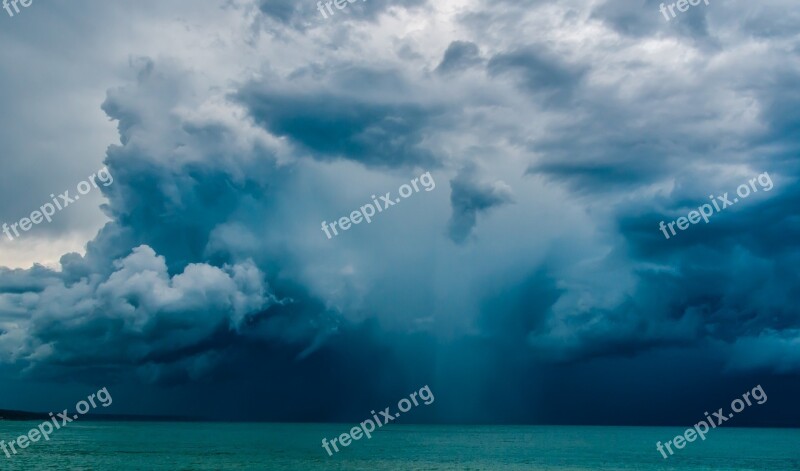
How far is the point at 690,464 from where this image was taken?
129 metres

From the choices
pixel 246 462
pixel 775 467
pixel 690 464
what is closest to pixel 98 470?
pixel 246 462

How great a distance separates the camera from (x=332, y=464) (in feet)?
384

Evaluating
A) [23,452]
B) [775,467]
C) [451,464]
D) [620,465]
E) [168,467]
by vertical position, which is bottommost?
[775,467]

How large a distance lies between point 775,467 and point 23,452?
142157 millimetres

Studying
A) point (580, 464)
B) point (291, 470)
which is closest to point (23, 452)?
point (291, 470)

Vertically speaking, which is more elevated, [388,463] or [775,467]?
[388,463]

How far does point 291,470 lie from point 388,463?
2116cm

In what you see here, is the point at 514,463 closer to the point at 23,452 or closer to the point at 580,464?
the point at 580,464

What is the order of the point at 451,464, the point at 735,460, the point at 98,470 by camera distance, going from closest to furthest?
the point at 98,470
the point at 451,464
the point at 735,460

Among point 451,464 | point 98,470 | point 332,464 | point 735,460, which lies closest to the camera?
point 98,470

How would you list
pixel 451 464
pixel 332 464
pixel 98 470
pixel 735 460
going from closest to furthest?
pixel 98 470 → pixel 332 464 → pixel 451 464 → pixel 735 460

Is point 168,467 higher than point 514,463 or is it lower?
higher

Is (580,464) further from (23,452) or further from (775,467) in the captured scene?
(23,452)

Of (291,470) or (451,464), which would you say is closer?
(291,470)
